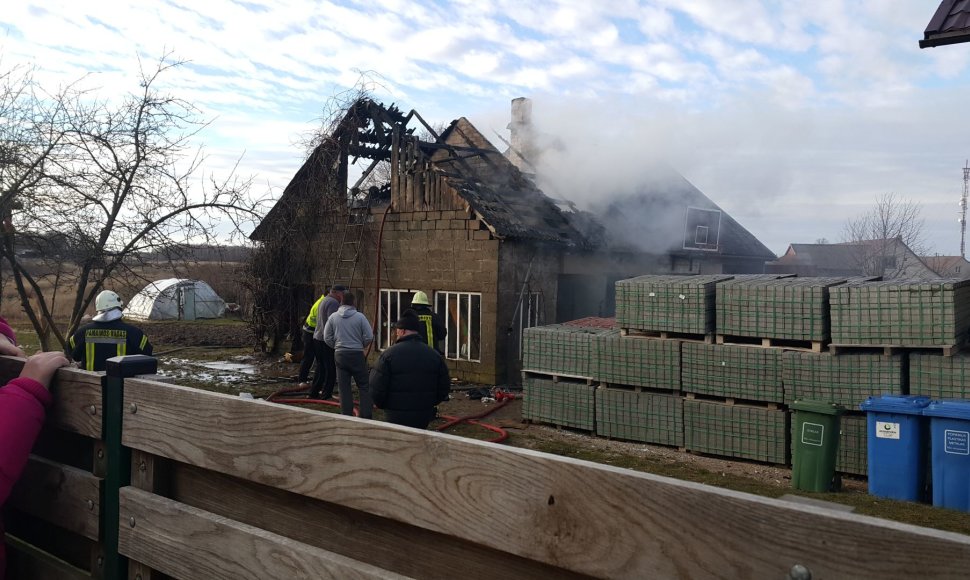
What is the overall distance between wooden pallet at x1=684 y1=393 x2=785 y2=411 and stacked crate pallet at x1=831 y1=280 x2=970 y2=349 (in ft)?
3.67

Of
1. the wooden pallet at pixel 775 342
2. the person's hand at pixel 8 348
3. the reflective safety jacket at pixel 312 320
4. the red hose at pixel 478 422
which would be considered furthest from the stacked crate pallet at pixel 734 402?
the person's hand at pixel 8 348

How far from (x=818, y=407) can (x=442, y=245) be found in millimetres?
9519

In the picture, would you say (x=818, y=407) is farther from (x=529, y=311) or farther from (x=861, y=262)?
(x=861, y=262)

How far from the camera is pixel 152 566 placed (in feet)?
6.83

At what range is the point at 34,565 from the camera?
96.6 inches

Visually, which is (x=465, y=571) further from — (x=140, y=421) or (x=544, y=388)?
(x=544, y=388)

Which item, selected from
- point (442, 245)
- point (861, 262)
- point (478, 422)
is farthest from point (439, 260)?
point (861, 262)

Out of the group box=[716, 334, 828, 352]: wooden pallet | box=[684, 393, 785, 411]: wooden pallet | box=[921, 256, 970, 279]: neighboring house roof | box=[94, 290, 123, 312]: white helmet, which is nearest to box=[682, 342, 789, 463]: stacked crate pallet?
box=[684, 393, 785, 411]: wooden pallet

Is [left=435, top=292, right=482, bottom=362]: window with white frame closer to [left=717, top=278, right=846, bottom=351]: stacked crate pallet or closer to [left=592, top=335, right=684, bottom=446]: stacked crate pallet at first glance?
[left=592, top=335, right=684, bottom=446]: stacked crate pallet

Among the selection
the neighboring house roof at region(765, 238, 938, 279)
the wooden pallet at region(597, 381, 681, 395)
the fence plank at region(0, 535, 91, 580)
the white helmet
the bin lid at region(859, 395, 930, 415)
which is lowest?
the wooden pallet at region(597, 381, 681, 395)

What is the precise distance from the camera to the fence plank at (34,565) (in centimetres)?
234

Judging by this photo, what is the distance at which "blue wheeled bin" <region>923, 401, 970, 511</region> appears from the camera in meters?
7.41

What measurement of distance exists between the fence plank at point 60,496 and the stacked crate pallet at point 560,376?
8927 millimetres

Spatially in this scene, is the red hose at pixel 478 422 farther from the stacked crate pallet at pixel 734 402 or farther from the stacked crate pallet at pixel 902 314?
the stacked crate pallet at pixel 902 314
